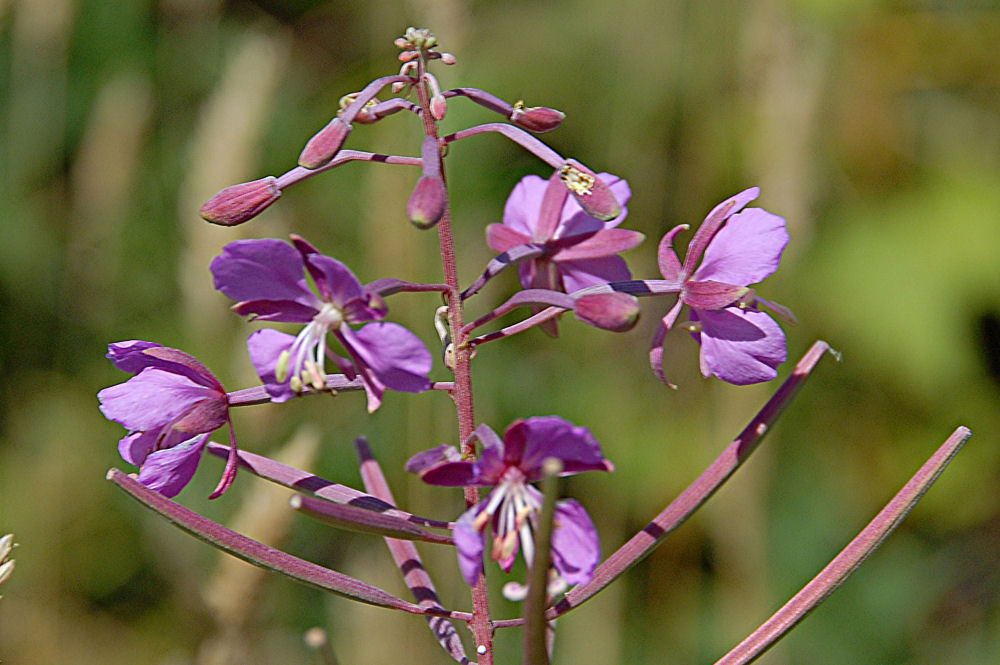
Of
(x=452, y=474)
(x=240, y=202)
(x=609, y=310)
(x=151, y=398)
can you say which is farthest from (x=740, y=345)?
(x=151, y=398)

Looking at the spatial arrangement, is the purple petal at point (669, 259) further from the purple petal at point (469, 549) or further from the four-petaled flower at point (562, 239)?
the purple petal at point (469, 549)

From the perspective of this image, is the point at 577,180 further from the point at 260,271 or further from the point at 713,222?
the point at 260,271

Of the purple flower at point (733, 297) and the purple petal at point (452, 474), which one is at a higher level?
the purple flower at point (733, 297)

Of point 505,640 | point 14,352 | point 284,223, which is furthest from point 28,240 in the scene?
point 505,640

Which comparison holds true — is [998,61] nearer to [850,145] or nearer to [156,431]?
[850,145]

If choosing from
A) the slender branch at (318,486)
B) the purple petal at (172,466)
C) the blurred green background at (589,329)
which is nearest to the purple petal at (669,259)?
the slender branch at (318,486)

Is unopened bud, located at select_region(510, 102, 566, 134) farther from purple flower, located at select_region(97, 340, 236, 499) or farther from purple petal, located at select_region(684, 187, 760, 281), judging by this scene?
purple flower, located at select_region(97, 340, 236, 499)
